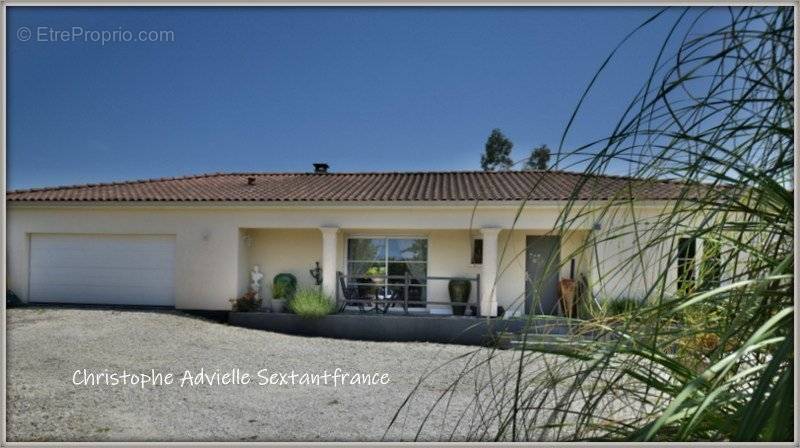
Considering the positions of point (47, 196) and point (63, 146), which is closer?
point (63, 146)

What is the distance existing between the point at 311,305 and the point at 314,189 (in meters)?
2.58

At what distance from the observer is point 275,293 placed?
8.82 m

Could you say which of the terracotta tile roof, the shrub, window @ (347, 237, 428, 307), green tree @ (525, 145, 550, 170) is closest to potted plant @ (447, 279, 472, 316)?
window @ (347, 237, 428, 307)

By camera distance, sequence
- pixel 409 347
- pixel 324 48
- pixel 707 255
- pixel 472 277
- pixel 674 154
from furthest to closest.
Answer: pixel 472 277, pixel 409 347, pixel 324 48, pixel 707 255, pixel 674 154

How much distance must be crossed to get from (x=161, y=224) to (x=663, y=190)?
8.66 meters

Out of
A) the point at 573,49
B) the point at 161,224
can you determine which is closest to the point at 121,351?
the point at 161,224

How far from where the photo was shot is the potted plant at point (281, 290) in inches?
340

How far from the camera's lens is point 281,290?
879 cm

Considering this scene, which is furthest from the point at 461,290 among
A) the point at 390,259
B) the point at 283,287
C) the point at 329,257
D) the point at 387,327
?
the point at 283,287

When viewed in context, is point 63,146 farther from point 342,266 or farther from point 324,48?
point 342,266

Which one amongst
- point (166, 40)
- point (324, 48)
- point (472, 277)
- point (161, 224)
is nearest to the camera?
point (166, 40)

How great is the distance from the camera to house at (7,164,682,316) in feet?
24.9

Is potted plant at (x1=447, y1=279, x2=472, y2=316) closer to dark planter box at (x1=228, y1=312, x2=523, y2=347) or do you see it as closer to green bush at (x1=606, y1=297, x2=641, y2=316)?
dark planter box at (x1=228, y1=312, x2=523, y2=347)

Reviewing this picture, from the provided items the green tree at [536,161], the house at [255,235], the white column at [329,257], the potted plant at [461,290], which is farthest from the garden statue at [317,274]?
the green tree at [536,161]
